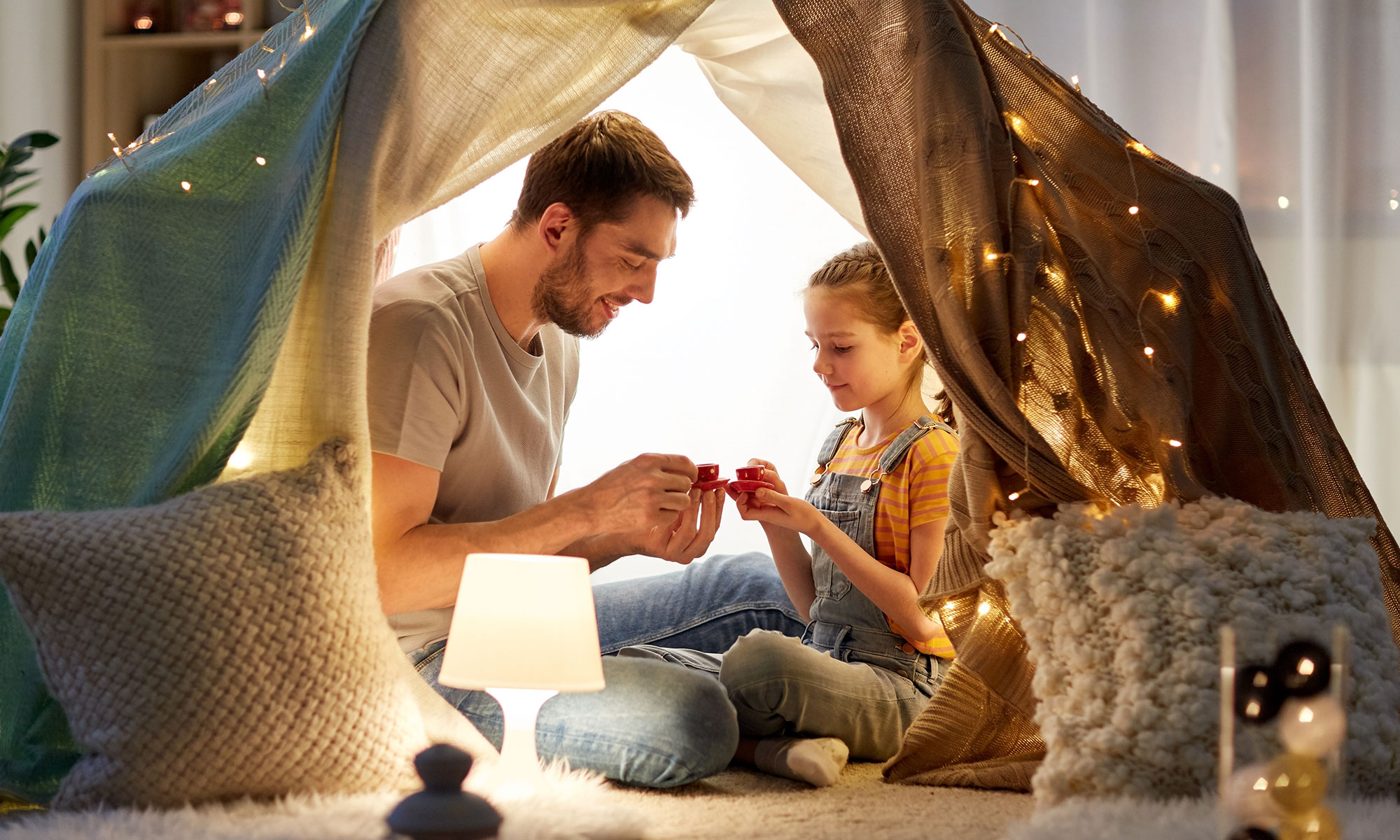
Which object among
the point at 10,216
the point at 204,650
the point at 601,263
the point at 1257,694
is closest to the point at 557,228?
the point at 601,263

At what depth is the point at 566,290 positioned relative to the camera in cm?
164

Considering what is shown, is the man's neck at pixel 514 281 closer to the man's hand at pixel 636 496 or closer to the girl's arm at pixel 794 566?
the man's hand at pixel 636 496

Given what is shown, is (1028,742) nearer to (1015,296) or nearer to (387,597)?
(1015,296)

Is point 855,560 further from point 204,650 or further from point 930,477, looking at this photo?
point 204,650

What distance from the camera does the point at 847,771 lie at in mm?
1505

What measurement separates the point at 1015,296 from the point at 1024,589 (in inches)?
13.5

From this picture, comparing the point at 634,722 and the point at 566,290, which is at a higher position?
the point at 566,290

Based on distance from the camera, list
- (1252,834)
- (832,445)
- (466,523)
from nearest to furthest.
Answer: (1252,834) → (466,523) → (832,445)

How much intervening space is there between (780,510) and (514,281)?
0.52 metres

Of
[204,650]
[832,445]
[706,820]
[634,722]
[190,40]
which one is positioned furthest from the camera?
[190,40]

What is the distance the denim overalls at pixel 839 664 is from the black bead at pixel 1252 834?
2.15 feet

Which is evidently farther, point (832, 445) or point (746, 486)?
point (832, 445)

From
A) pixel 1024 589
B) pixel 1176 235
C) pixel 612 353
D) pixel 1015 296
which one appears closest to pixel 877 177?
pixel 1015 296

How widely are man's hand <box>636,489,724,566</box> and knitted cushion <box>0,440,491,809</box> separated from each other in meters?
0.59
